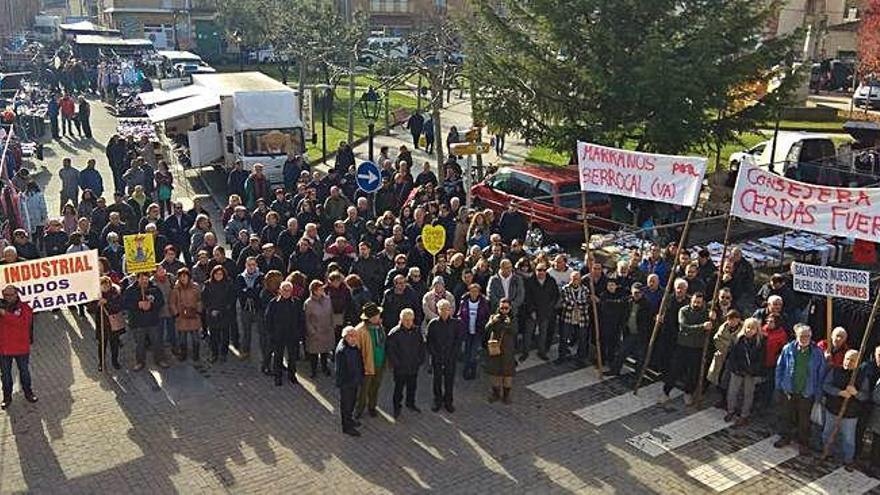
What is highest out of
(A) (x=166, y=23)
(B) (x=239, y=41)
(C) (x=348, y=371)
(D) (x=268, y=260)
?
(A) (x=166, y=23)

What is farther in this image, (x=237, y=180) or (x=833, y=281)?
(x=237, y=180)

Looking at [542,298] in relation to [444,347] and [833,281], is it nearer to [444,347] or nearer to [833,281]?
[444,347]

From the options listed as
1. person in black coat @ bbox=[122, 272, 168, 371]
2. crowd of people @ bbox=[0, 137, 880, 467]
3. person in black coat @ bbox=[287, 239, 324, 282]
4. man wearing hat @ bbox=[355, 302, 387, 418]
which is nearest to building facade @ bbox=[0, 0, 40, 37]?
crowd of people @ bbox=[0, 137, 880, 467]

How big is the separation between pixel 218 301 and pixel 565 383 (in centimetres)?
510

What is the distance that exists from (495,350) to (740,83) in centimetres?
1180

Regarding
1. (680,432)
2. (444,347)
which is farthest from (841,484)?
(444,347)

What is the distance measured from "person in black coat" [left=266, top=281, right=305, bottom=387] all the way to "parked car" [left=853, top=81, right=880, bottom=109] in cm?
3774

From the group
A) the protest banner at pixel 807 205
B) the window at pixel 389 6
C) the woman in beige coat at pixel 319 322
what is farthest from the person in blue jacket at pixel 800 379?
the window at pixel 389 6

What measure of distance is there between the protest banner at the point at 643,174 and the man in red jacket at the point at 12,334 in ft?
25.1

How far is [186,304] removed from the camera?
12414 millimetres

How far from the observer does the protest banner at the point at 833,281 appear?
10523 mm

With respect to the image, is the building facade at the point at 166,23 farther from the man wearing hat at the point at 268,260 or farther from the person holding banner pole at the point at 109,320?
the person holding banner pole at the point at 109,320

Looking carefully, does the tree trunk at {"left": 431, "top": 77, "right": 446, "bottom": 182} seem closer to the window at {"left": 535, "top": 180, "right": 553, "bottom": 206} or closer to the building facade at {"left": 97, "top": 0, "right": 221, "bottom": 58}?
the window at {"left": 535, "top": 180, "right": 553, "bottom": 206}

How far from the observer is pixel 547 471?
10031mm
